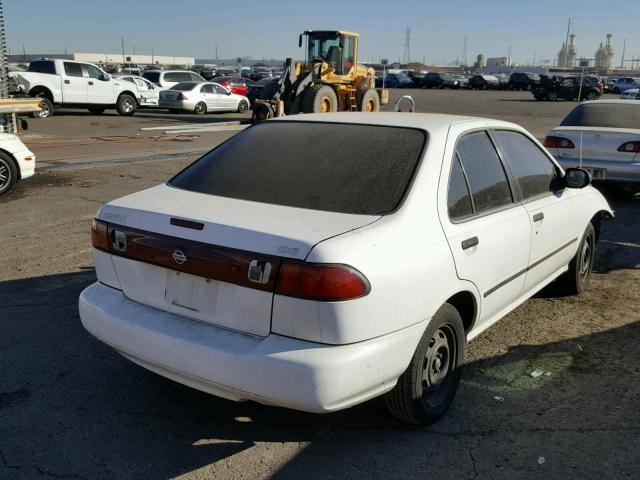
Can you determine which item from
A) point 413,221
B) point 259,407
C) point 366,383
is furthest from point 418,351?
point 259,407

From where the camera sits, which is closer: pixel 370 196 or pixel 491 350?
pixel 370 196

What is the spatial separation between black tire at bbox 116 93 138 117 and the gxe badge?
23226mm

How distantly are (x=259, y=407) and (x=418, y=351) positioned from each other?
1017 mm

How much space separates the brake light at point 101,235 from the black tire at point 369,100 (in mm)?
18722

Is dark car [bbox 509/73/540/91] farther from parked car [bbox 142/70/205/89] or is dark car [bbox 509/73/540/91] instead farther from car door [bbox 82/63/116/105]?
car door [bbox 82/63/116/105]

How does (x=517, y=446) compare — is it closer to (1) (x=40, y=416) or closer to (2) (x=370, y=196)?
(2) (x=370, y=196)

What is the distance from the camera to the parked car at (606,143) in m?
8.67

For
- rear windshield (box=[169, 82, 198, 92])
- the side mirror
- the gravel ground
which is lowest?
the gravel ground

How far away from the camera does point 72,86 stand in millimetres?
23125

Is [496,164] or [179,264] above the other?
[496,164]

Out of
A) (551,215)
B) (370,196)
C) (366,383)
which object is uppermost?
(370,196)

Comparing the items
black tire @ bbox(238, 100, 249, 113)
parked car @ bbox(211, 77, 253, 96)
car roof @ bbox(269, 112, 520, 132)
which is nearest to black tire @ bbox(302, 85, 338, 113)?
black tire @ bbox(238, 100, 249, 113)

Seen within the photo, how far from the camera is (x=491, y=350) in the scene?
14.3ft

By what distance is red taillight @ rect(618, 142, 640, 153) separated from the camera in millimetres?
8586
